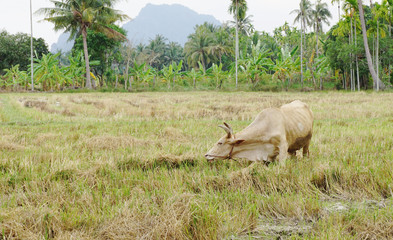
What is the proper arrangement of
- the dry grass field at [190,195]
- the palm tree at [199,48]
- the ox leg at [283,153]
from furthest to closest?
1. the palm tree at [199,48]
2. the ox leg at [283,153]
3. the dry grass field at [190,195]

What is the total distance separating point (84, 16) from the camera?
1009 inches

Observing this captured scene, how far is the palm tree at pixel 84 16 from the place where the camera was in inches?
1026

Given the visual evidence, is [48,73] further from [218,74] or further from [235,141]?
[235,141]

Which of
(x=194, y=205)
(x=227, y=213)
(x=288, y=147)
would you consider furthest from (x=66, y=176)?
(x=288, y=147)

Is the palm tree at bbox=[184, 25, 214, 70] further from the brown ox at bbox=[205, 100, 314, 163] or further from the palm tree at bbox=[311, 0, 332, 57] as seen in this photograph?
the brown ox at bbox=[205, 100, 314, 163]

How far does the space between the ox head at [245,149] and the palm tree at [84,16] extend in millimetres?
24386

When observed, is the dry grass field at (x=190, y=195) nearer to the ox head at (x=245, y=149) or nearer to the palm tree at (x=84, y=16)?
the ox head at (x=245, y=149)

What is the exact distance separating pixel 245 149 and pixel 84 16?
25169 millimetres

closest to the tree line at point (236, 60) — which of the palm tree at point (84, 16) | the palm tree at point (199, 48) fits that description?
the palm tree at point (84, 16)

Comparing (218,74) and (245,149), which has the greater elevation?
(218,74)

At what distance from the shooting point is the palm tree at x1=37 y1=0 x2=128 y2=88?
26.1m


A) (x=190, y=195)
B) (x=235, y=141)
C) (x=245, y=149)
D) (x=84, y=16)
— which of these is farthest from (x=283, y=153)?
(x=84, y=16)

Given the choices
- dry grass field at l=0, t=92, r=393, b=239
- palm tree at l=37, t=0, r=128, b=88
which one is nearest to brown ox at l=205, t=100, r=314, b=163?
dry grass field at l=0, t=92, r=393, b=239

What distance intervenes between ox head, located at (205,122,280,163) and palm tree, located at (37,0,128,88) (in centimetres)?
2439
